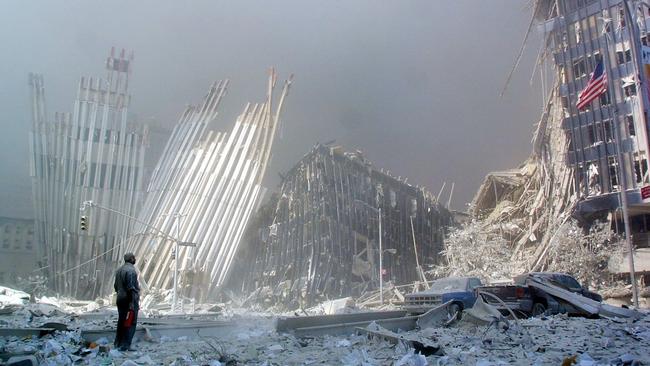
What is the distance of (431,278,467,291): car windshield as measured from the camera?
649 inches

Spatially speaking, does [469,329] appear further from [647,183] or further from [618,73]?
[618,73]

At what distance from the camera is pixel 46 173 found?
122ft

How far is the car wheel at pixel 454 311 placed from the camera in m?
13.5

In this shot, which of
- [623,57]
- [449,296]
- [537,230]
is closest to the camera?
[449,296]

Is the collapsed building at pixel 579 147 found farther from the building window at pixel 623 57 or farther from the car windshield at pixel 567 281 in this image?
the car windshield at pixel 567 281

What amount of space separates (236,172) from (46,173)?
45.6ft

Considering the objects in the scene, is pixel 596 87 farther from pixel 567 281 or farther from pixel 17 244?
pixel 17 244

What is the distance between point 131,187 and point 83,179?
351cm

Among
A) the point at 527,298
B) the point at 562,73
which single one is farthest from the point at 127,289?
the point at 562,73

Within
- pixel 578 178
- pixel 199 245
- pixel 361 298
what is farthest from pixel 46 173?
pixel 578 178

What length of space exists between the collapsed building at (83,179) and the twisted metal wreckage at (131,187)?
73mm

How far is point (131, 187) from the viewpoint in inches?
1574

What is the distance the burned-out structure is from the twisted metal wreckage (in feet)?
10.1

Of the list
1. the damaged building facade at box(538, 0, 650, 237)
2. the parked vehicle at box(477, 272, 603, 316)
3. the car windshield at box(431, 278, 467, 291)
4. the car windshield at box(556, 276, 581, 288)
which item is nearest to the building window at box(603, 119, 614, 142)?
the damaged building facade at box(538, 0, 650, 237)
